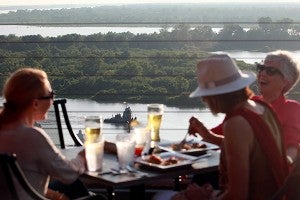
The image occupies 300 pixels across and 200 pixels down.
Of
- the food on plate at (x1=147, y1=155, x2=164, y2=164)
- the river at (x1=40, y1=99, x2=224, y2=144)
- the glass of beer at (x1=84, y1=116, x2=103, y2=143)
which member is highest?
the glass of beer at (x1=84, y1=116, x2=103, y2=143)

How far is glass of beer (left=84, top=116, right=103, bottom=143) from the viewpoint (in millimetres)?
2688

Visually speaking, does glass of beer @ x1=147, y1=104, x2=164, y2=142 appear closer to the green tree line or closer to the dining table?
the dining table

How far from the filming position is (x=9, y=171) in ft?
7.73

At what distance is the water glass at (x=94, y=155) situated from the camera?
2.64 metres

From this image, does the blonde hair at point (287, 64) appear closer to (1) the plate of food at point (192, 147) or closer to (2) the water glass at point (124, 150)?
(1) the plate of food at point (192, 147)

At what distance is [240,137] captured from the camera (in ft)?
7.57

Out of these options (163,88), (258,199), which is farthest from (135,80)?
(258,199)

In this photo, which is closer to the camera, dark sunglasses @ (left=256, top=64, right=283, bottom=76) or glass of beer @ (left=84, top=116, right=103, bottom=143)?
glass of beer @ (left=84, top=116, right=103, bottom=143)

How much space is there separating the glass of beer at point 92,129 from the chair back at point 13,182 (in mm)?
352

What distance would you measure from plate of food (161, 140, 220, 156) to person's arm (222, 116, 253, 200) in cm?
57

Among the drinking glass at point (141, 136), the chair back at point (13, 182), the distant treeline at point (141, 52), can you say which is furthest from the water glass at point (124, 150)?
the distant treeline at point (141, 52)

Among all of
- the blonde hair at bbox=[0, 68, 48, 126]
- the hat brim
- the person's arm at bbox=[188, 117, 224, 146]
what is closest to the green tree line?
the person's arm at bbox=[188, 117, 224, 146]

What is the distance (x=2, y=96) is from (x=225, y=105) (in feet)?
3.20

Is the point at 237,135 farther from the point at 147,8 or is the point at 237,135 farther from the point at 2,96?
the point at 147,8
